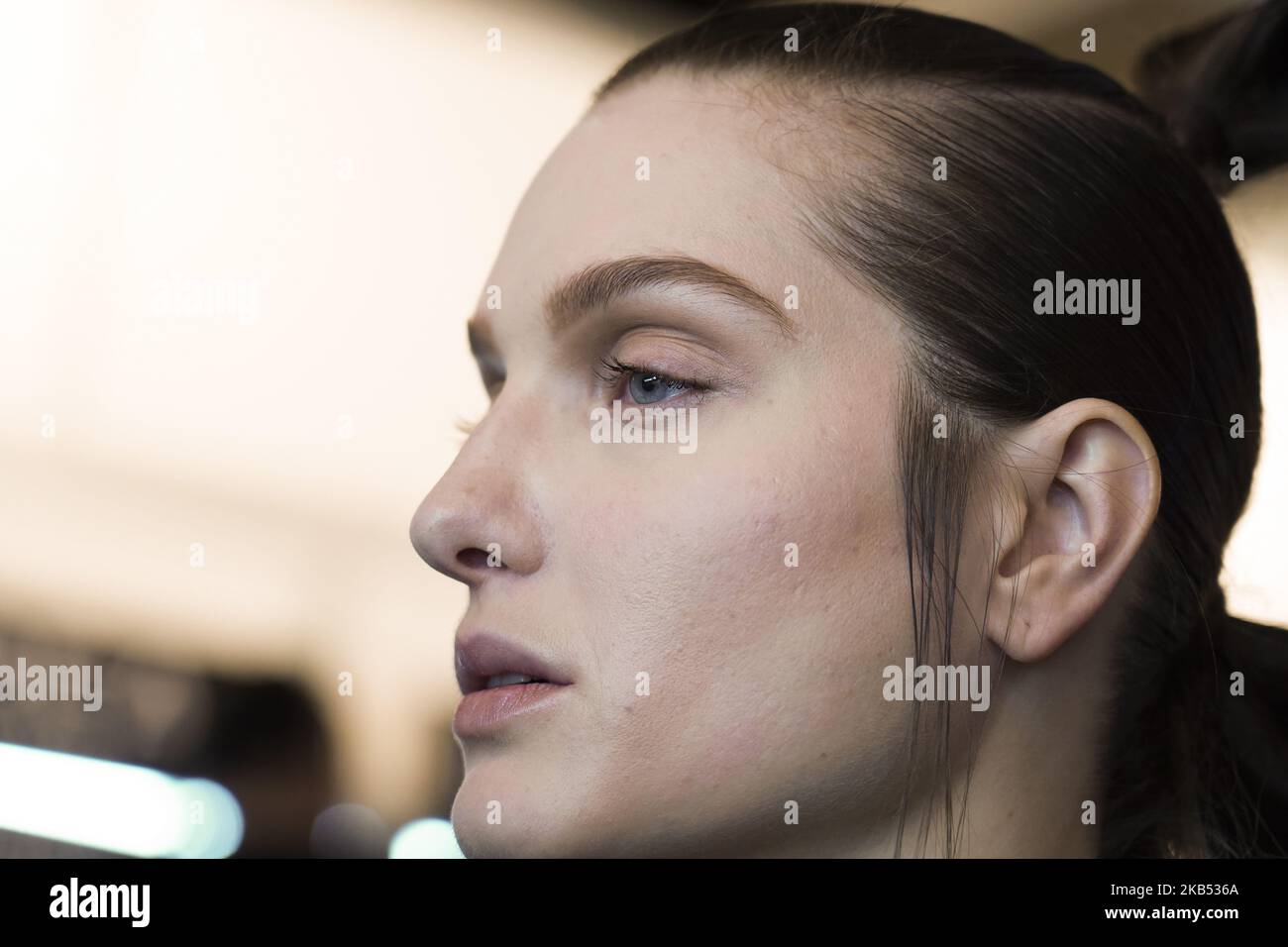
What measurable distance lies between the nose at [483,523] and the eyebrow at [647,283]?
12 centimetres

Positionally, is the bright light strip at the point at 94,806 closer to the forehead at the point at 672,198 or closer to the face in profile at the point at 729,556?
the face in profile at the point at 729,556

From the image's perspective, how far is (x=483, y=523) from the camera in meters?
0.80

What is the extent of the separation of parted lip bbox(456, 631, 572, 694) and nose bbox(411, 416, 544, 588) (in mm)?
45

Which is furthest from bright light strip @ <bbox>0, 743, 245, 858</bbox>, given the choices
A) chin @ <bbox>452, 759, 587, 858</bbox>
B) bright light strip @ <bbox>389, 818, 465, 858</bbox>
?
bright light strip @ <bbox>389, 818, 465, 858</bbox>

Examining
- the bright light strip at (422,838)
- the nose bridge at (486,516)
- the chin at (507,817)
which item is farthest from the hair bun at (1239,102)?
the bright light strip at (422,838)

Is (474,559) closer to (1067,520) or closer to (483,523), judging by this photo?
(483,523)

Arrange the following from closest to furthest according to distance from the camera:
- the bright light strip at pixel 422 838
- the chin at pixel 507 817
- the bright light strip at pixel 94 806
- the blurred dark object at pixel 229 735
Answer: the chin at pixel 507 817 < the bright light strip at pixel 94 806 < the blurred dark object at pixel 229 735 < the bright light strip at pixel 422 838

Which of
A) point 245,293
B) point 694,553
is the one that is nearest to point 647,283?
point 694,553

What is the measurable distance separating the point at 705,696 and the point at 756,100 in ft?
1.66

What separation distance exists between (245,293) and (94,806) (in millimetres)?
829

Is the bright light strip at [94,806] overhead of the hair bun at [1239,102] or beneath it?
beneath

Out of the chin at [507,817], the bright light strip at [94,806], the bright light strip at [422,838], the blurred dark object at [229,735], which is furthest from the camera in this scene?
the bright light strip at [422,838]

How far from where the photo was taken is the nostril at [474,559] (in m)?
0.82

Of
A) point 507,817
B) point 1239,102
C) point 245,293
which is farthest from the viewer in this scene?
point 245,293
